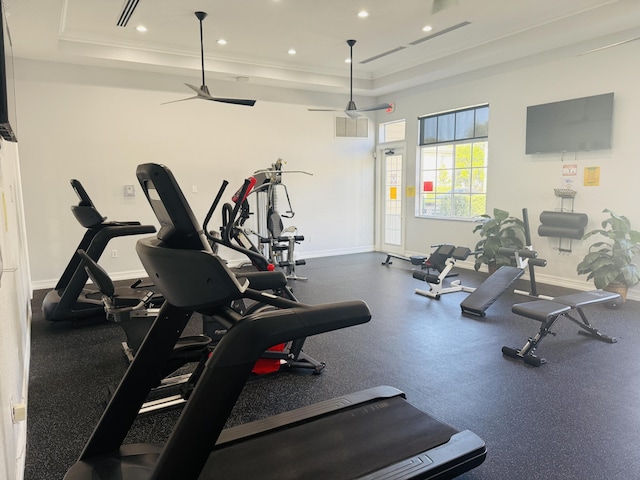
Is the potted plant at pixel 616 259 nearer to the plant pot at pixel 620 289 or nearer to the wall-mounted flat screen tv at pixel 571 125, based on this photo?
the plant pot at pixel 620 289

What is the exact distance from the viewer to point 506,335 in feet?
13.8

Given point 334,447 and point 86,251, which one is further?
point 86,251

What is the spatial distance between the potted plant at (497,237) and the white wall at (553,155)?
0.78 ft

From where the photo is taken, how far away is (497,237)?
6379mm

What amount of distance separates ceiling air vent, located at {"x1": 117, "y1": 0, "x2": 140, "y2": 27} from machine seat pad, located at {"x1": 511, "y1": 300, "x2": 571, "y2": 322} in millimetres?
4847

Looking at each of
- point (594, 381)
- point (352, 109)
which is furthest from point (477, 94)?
point (594, 381)

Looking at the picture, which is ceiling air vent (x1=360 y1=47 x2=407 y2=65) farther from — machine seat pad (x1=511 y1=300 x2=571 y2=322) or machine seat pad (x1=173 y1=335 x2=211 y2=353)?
machine seat pad (x1=173 y1=335 x2=211 y2=353)

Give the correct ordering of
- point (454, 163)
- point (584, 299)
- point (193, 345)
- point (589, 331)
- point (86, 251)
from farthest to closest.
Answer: point (454, 163) → point (86, 251) → point (589, 331) → point (584, 299) → point (193, 345)

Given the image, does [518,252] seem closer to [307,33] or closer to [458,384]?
[458,384]

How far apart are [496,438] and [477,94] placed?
5.95m

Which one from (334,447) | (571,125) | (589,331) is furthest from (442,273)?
(334,447)

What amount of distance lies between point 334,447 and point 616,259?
456 cm

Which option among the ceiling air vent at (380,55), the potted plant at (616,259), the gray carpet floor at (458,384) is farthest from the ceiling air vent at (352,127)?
the potted plant at (616,259)

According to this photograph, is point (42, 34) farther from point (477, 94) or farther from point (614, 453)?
point (614, 453)
